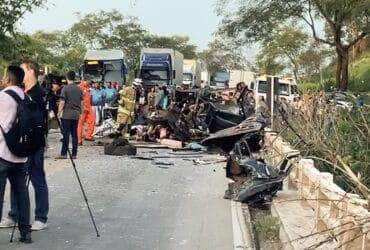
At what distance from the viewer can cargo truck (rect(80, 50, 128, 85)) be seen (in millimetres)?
37188

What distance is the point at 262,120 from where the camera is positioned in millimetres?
14703

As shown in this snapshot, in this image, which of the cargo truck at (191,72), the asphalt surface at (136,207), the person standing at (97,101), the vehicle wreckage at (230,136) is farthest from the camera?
the cargo truck at (191,72)

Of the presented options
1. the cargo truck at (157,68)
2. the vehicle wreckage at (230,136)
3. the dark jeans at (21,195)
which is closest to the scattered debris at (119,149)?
the vehicle wreckage at (230,136)

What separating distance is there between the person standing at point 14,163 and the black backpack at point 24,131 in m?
0.04

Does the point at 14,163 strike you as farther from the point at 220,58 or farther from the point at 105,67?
the point at 220,58

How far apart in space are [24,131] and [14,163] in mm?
337

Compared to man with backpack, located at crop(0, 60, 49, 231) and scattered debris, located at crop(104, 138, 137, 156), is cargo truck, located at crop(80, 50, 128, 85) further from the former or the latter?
man with backpack, located at crop(0, 60, 49, 231)

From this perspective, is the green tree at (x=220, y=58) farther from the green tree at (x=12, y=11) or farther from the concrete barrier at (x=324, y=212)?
the concrete barrier at (x=324, y=212)

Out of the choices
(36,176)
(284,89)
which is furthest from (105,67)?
(36,176)

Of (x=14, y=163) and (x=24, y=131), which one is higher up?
(x=24, y=131)

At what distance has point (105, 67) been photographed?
37562mm

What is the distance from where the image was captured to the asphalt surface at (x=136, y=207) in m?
7.41

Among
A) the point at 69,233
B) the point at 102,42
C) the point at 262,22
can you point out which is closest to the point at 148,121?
the point at 69,233

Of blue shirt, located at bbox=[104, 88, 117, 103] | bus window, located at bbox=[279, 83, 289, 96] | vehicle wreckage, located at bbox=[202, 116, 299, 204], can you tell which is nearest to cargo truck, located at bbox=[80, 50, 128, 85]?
bus window, located at bbox=[279, 83, 289, 96]
